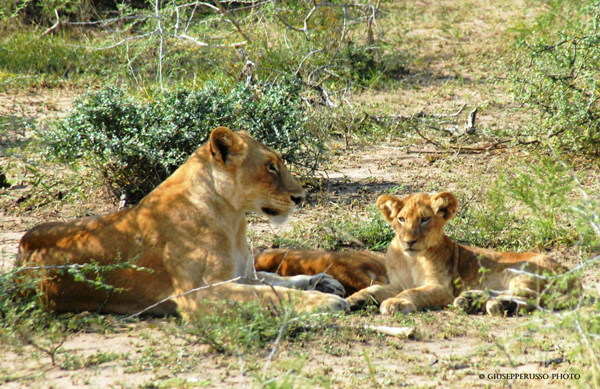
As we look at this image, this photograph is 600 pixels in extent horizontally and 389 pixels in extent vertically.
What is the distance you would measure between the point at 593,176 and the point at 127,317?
186 inches

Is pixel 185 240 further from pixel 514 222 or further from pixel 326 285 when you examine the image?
pixel 514 222

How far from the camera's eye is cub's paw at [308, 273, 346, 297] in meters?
4.40

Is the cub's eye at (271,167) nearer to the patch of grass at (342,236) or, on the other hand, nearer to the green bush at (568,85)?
the patch of grass at (342,236)

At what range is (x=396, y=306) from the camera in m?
4.04

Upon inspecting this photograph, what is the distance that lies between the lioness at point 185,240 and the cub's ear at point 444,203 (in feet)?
3.05

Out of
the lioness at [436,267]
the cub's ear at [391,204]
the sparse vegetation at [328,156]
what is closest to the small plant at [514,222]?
the sparse vegetation at [328,156]

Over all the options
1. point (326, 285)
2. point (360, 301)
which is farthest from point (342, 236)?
point (360, 301)

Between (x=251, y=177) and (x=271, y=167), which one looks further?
(x=271, y=167)

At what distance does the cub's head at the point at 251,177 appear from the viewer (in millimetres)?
4125

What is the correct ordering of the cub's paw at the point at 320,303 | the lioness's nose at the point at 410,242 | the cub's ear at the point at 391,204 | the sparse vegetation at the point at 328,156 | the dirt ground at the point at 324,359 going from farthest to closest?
the cub's ear at the point at 391,204 → the lioness's nose at the point at 410,242 → the cub's paw at the point at 320,303 → the sparse vegetation at the point at 328,156 → the dirt ground at the point at 324,359

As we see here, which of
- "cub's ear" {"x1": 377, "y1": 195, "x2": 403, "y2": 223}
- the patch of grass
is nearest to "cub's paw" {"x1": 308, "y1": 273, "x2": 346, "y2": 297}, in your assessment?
"cub's ear" {"x1": 377, "y1": 195, "x2": 403, "y2": 223}

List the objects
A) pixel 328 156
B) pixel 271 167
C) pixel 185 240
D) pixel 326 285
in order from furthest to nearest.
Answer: pixel 328 156, pixel 326 285, pixel 271 167, pixel 185 240

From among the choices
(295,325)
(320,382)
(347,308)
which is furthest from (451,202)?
(320,382)

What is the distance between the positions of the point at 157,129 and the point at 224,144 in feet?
7.15
